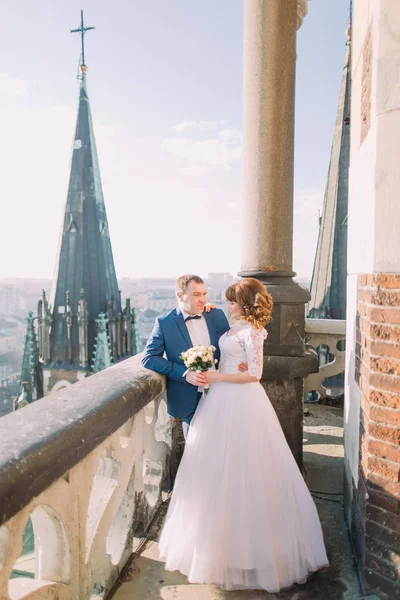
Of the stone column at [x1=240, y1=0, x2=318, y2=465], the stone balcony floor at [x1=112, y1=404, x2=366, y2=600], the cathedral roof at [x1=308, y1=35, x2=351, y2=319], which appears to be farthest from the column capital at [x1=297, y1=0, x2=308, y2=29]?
the cathedral roof at [x1=308, y1=35, x2=351, y2=319]

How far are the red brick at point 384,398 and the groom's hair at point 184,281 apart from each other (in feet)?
4.40

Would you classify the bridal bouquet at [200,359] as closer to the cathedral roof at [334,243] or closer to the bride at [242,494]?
the bride at [242,494]

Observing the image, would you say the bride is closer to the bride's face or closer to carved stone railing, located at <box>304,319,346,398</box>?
the bride's face

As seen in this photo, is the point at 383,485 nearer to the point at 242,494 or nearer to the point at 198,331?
the point at 242,494

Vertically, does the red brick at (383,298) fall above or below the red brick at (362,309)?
above

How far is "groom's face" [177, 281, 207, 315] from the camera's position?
309 cm

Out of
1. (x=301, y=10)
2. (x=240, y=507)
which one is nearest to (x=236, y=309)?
(x=240, y=507)

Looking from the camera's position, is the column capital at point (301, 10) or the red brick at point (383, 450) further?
the column capital at point (301, 10)

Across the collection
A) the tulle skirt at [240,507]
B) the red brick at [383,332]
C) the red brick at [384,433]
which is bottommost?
the tulle skirt at [240,507]

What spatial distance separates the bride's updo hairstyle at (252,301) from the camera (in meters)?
2.86

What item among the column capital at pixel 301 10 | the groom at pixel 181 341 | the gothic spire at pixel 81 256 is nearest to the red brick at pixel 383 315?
the groom at pixel 181 341

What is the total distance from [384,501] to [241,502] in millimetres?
765

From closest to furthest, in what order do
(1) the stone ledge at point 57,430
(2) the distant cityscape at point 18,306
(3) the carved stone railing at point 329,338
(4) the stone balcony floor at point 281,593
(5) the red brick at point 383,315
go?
(1) the stone ledge at point 57,430
(5) the red brick at point 383,315
(4) the stone balcony floor at point 281,593
(3) the carved stone railing at point 329,338
(2) the distant cityscape at point 18,306

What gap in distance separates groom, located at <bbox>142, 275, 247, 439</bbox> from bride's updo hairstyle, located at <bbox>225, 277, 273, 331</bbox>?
29 cm
